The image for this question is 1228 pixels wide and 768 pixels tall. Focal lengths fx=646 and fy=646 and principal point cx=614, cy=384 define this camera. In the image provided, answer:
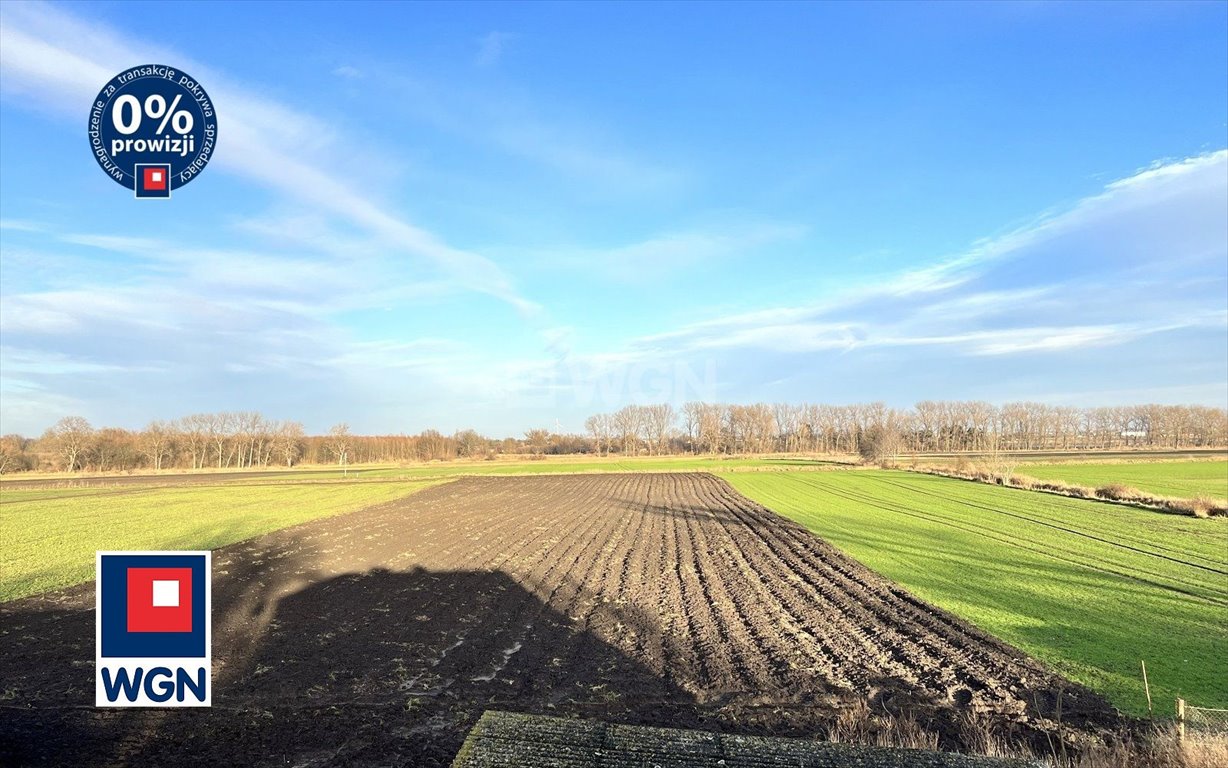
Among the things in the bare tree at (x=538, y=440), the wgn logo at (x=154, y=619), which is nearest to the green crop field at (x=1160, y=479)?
the wgn logo at (x=154, y=619)

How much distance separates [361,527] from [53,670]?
18.3 meters

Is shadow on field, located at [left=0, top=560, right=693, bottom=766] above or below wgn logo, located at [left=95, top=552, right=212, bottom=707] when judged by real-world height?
below

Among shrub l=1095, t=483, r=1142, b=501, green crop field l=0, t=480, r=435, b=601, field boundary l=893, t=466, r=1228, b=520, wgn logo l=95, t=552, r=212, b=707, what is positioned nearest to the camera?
wgn logo l=95, t=552, r=212, b=707

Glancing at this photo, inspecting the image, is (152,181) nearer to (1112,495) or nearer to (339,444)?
(1112,495)

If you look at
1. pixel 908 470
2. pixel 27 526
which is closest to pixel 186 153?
pixel 27 526

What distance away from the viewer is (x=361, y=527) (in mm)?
27672

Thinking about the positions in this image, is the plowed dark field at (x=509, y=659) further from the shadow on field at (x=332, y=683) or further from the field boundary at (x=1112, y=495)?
the field boundary at (x=1112, y=495)

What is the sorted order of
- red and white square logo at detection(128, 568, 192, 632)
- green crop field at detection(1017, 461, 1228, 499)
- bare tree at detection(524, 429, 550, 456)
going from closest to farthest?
red and white square logo at detection(128, 568, 192, 632) < green crop field at detection(1017, 461, 1228, 499) < bare tree at detection(524, 429, 550, 456)

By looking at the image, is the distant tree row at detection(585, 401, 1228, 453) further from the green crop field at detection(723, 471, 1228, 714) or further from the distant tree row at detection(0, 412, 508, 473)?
the green crop field at detection(723, 471, 1228, 714)

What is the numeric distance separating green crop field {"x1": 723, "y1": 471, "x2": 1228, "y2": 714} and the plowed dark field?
1141mm

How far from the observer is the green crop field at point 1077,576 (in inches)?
391

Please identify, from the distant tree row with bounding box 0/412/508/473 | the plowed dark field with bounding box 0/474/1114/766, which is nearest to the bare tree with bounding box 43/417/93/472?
the distant tree row with bounding box 0/412/508/473

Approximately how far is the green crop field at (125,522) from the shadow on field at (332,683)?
5233 mm

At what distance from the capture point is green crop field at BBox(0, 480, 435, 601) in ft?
60.3
